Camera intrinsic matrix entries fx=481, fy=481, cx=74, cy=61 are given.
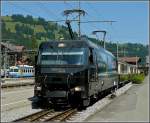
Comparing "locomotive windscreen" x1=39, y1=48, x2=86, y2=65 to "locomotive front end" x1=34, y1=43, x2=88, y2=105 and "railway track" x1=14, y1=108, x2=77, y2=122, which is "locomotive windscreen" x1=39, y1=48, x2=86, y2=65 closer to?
"locomotive front end" x1=34, y1=43, x2=88, y2=105

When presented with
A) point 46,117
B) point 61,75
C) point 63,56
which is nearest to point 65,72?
point 61,75

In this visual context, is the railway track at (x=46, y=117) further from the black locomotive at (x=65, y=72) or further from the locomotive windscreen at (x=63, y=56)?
the locomotive windscreen at (x=63, y=56)

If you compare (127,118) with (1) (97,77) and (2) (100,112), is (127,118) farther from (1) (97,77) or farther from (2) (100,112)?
(1) (97,77)

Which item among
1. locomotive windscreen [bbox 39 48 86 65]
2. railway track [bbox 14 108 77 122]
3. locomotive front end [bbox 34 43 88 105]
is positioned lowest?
railway track [bbox 14 108 77 122]

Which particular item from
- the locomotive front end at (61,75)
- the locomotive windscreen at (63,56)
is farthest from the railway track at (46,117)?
the locomotive windscreen at (63,56)

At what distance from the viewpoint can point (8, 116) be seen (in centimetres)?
1769

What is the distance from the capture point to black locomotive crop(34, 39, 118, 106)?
19969mm

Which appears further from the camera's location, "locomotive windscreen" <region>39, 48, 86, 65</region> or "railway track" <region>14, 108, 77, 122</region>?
"locomotive windscreen" <region>39, 48, 86, 65</region>

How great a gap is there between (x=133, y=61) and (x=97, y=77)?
108 metres

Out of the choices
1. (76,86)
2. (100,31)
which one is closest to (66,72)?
(76,86)

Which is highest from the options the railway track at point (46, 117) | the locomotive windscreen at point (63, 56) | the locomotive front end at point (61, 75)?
the locomotive windscreen at point (63, 56)

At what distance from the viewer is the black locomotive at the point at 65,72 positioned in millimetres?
19969

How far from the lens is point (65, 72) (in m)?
20.1

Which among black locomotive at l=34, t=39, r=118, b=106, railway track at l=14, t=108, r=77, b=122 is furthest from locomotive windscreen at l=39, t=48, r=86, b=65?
railway track at l=14, t=108, r=77, b=122
